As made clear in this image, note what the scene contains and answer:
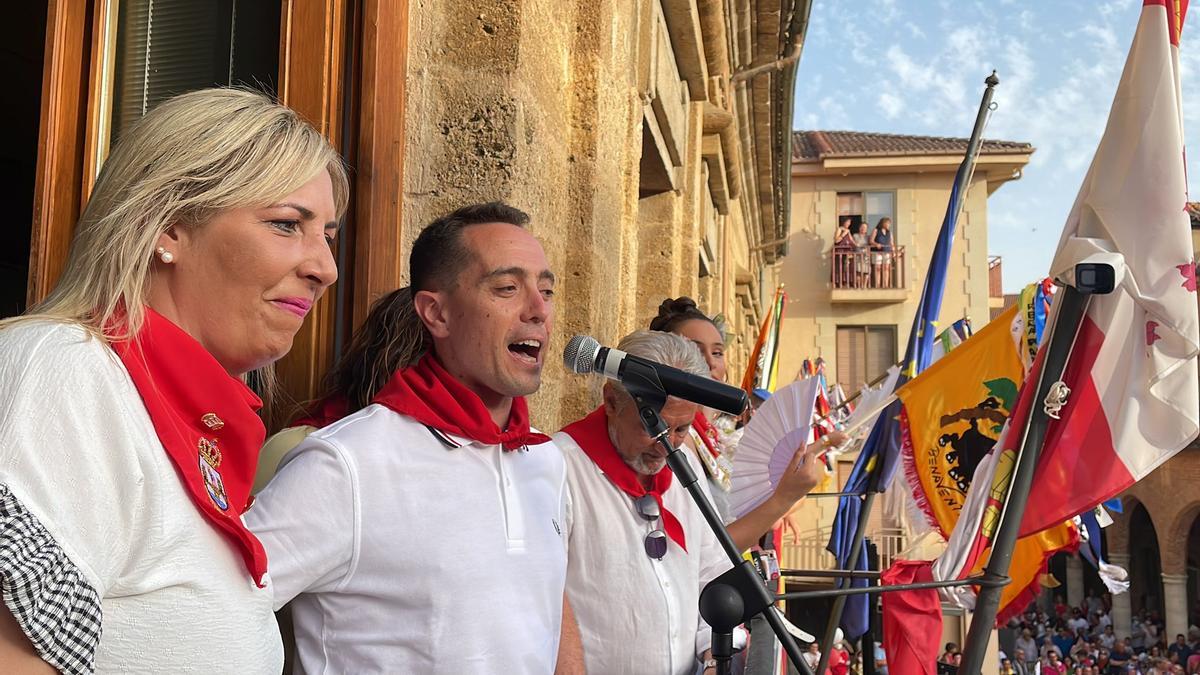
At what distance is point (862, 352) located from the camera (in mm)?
28172

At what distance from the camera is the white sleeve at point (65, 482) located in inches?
38.4

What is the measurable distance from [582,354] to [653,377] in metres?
0.17

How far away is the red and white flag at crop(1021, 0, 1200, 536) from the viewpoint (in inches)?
115

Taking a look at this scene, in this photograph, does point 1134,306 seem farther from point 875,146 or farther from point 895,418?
point 875,146

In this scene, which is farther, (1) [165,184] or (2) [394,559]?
(2) [394,559]

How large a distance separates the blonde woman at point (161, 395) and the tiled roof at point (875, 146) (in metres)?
28.4

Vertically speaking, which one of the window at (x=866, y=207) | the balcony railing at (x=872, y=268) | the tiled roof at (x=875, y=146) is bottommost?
the balcony railing at (x=872, y=268)

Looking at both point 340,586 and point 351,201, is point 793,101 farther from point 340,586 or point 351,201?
point 340,586

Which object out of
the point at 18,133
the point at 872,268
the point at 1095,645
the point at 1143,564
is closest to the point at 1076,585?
the point at 1143,564

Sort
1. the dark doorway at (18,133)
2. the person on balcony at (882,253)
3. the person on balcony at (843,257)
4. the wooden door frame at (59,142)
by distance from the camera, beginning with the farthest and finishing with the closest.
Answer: the person on balcony at (843,257)
the person on balcony at (882,253)
the dark doorway at (18,133)
the wooden door frame at (59,142)

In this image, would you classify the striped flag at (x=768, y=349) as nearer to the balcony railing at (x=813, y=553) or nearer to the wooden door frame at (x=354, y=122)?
the wooden door frame at (x=354, y=122)

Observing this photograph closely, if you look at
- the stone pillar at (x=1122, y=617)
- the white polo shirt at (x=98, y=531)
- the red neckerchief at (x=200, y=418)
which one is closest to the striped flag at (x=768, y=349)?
the red neckerchief at (x=200, y=418)

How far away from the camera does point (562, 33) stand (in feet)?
12.1

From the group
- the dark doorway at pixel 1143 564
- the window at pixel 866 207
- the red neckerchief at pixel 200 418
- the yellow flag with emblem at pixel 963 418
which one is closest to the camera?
the red neckerchief at pixel 200 418
